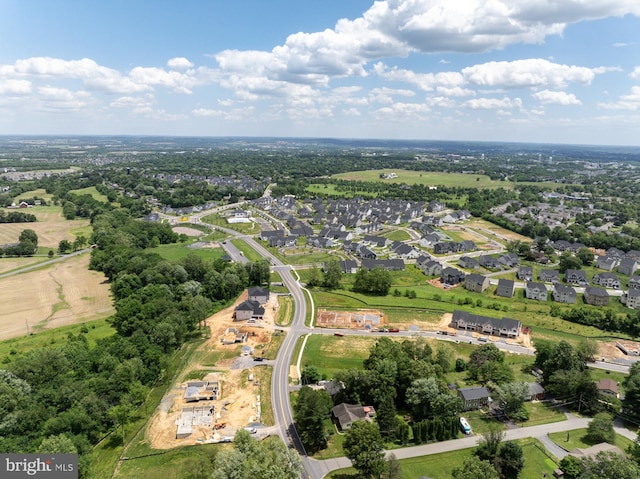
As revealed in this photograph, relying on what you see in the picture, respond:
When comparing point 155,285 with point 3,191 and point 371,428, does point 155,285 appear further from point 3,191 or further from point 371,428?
point 3,191

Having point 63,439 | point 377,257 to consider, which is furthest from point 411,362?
point 377,257

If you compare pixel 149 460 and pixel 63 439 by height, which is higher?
pixel 63 439

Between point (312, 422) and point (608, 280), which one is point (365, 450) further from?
point (608, 280)

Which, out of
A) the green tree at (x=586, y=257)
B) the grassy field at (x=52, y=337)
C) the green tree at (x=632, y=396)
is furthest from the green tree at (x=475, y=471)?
the green tree at (x=586, y=257)

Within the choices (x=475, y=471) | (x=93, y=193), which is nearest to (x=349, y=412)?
(x=475, y=471)

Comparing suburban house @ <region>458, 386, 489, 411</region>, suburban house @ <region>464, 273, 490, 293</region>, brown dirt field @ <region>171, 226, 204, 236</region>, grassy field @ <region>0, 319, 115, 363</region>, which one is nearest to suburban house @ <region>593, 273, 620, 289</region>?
suburban house @ <region>464, 273, 490, 293</region>

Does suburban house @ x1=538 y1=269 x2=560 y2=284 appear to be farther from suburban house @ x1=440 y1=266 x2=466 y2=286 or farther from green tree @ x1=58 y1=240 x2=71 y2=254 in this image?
A: green tree @ x1=58 y1=240 x2=71 y2=254
